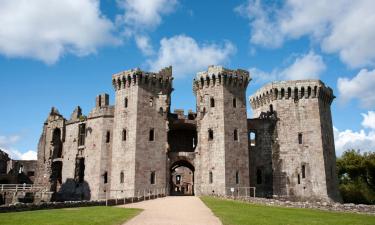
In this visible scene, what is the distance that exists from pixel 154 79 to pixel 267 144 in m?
14.3

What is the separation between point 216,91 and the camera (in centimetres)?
4203

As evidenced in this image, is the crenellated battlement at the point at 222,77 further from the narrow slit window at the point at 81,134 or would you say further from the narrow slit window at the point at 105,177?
the narrow slit window at the point at 81,134

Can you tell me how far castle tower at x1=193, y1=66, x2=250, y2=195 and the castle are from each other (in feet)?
0.34

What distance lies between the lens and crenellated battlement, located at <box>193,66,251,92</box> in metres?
41.9

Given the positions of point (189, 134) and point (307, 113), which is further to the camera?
point (189, 134)

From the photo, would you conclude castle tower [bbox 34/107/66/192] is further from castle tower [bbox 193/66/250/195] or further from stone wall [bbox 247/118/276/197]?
stone wall [bbox 247/118/276/197]

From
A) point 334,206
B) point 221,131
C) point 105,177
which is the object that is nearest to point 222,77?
point 221,131

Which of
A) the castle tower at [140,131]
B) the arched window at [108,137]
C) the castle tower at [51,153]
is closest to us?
the castle tower at [140,131]

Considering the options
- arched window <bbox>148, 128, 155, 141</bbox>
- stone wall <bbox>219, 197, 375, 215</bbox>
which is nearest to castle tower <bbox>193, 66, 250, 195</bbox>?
arched window <bbox>148, 128, 155, 141</bbox>

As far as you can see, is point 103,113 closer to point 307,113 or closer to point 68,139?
point 68,139

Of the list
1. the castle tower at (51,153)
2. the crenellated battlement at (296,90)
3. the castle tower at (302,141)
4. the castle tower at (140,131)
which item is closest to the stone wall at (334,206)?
the castle tower at (302,141)

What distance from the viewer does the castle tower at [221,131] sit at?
129 feet

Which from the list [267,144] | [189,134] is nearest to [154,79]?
[189,134]

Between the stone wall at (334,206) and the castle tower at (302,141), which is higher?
the castle tower at (302,141)
